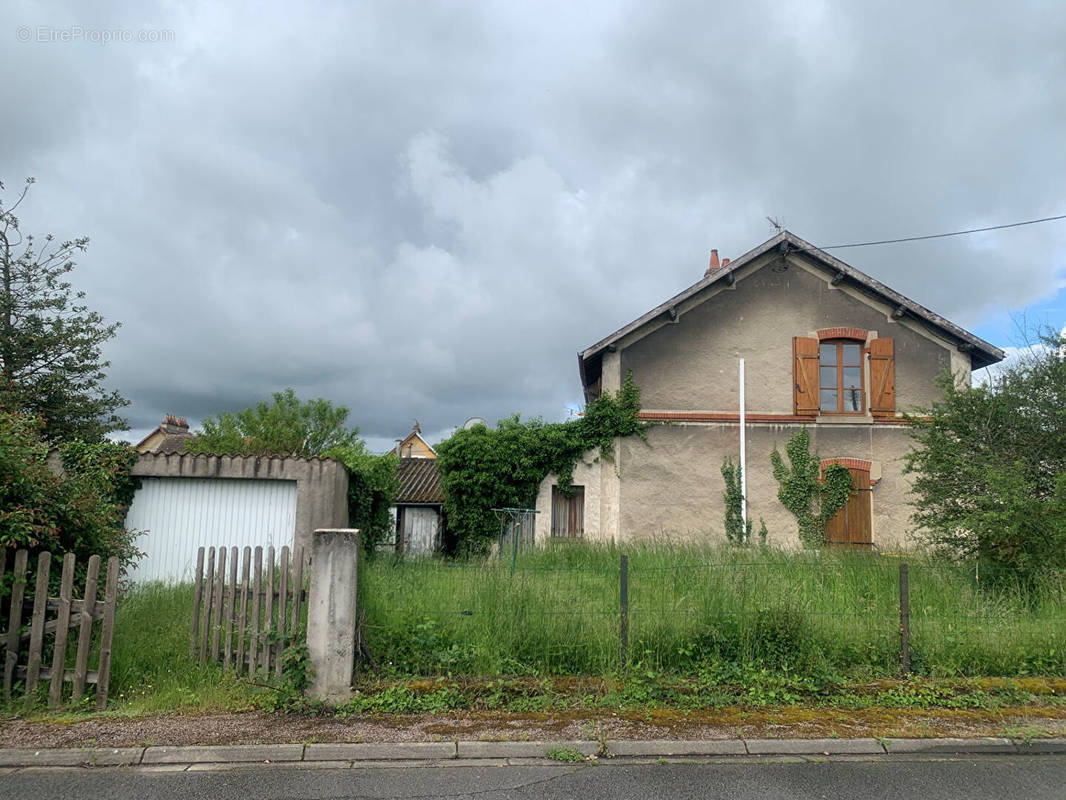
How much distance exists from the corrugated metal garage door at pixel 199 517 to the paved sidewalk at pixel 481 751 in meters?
7.14

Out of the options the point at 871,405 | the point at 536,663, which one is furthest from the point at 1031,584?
the point at 871,405

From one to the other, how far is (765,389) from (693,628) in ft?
36.5

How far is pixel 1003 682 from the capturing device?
641cm

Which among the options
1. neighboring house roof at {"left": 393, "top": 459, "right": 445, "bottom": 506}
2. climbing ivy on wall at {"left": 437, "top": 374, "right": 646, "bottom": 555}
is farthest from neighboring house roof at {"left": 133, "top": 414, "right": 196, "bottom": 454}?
climbing ivy on wall at {"left": 437, "top": 374, "right": 646, "bottom": 555}

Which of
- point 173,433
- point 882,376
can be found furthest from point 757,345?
point 173,433

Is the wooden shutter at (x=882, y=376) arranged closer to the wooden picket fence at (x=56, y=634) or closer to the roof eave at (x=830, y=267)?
the roof eave at (x=830, y=267)

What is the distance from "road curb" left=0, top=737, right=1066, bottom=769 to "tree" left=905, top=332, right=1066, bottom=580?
3.29 meters

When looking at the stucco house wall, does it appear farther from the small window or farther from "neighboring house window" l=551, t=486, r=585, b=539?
"neighboring house window" l=551, t=486, r=585, b=539

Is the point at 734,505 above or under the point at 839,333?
under

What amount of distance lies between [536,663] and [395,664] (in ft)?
4.27

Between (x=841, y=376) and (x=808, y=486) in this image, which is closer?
(x=808, y=486)

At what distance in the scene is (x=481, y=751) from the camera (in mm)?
5285

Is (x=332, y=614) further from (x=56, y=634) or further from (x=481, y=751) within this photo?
(x=56, y=634)

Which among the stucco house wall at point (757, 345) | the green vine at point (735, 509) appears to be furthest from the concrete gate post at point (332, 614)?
the green vine at point (735, 509)
